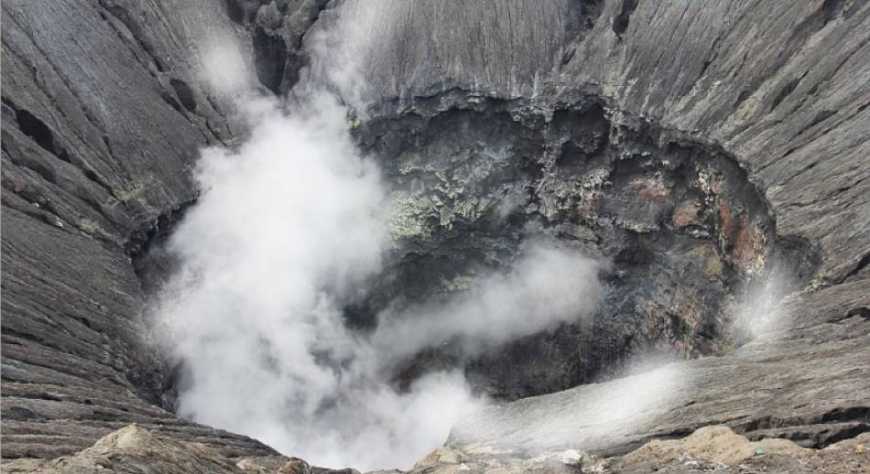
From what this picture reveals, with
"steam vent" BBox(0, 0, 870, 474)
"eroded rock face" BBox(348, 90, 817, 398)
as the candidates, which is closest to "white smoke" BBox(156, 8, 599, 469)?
"steam vent" BBox(0, 0, 870, 474)

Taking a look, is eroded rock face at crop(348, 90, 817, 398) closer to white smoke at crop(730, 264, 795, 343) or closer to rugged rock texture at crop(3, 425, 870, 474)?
white smoke at crop(730, 264, 795, 343)

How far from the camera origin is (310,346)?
45812 millimetres

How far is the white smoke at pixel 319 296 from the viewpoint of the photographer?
4319 cm

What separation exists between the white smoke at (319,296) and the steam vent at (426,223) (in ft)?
0.56

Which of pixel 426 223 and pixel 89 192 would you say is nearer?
pixel 89 192

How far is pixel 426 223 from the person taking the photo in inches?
1841

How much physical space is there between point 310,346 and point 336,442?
563 centimetres

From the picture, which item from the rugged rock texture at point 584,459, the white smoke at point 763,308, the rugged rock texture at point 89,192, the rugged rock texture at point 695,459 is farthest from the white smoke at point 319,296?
the rugged rock texture at point 695,459

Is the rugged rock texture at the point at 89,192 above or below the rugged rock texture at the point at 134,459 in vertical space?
above

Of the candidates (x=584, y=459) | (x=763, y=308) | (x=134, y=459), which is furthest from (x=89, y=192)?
(x=763, y=308)

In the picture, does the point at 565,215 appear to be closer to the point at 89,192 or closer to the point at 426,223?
the point at 426,223

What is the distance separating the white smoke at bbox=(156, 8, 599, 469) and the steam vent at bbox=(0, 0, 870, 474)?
0.17m

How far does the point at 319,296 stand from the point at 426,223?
24.7 feet

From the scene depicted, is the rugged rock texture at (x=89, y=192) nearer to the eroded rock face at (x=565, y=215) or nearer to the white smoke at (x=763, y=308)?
the eroded rock face at (x=565, y=215)
